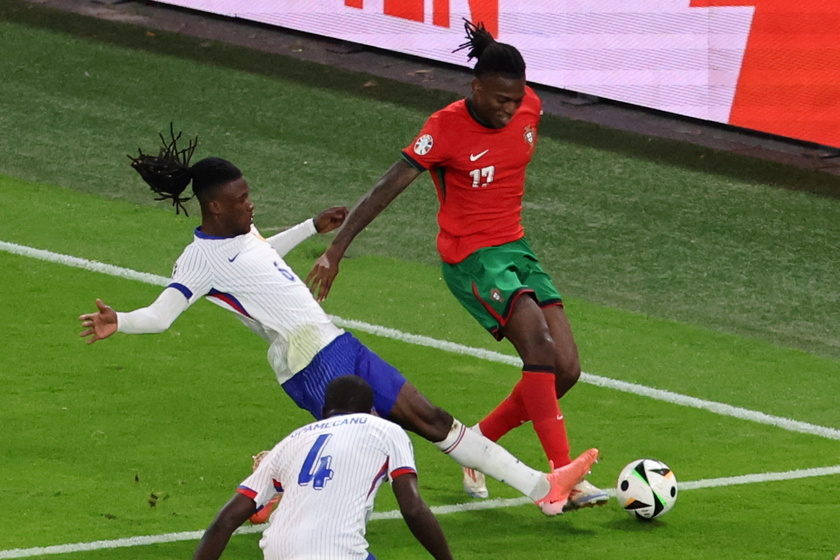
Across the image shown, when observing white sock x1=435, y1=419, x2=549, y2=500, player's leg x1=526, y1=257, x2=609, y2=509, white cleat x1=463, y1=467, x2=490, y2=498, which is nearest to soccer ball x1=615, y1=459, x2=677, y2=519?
player's leg x1=526, y1=257, x2=609, y2=509

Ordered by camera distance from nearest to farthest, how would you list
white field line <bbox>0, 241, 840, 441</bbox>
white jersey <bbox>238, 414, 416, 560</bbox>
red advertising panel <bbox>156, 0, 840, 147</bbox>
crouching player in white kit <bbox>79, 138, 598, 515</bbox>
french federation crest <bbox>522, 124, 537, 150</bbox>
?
white jersey <bbox>238, 414, 416, 560</bbox>
crouching player in white kit <bbox>79, 138, 598, 515</bbox>
french federation crest <bbox>522, 124, 537, 150</bbox>
white field line <bbox>0, 241, 840, 441</bbox>
red advertising panel <bbox>156, 0, 840, 147</bbox>

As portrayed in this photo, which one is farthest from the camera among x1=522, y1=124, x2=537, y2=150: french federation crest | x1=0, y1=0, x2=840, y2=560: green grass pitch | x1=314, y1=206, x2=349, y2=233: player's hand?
x1=522, y1=124, x2=537, y2=150: french federation crest

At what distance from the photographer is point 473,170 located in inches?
332

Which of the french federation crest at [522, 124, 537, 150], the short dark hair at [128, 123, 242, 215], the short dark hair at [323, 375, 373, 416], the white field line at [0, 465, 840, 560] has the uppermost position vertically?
the french federation crest at [522, 124, 537, 150]

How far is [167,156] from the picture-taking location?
788cm

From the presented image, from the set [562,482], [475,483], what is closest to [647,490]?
[562,482]

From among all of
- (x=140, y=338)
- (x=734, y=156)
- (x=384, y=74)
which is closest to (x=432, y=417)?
(x=140, y=338)

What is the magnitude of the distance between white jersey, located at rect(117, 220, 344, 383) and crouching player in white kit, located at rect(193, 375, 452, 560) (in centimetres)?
133

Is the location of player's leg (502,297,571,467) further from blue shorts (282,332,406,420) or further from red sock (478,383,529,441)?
blue shorts (282,332,406,420)

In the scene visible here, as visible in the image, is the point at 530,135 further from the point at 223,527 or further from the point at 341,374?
the point at 223,527

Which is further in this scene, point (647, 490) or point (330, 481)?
point (647, 490)

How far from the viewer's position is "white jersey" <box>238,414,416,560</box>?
599 centimetres

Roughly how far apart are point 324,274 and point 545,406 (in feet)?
4.03

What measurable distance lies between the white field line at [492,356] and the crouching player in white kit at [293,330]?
215 cm
